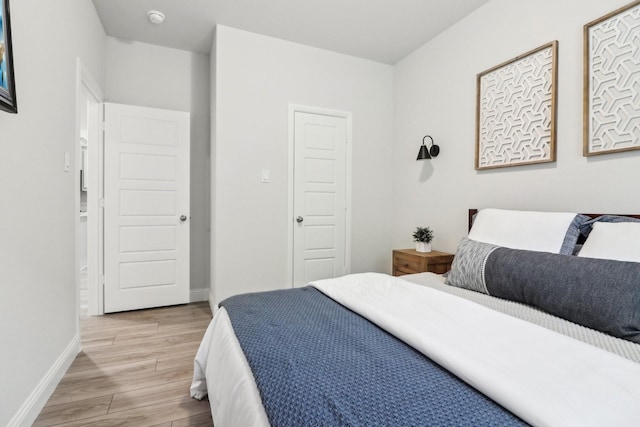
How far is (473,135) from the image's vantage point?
2.72m

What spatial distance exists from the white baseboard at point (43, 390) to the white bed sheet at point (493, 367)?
0.85m

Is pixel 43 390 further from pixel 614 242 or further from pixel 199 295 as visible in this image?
pixel 614 242

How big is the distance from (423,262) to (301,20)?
7.76ft

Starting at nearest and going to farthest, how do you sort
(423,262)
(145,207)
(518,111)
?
(518,111)
(423,262)
(145,207)

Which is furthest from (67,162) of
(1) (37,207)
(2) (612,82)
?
(2) (612,82)

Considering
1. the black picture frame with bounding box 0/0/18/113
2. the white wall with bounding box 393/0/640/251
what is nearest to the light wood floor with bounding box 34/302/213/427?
the black picture frame with bounding box 0/0/18/113

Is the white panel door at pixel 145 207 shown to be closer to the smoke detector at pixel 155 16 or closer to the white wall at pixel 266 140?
the white wall at pixel 266 140

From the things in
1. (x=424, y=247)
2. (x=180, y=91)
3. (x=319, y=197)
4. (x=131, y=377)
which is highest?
(x=180, y=91)

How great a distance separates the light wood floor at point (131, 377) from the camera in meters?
1.63

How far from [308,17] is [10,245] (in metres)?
2.64

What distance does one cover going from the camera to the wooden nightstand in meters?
2.73

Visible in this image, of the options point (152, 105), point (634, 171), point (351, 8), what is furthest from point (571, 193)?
point (152, 105)

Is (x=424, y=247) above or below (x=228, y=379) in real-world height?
above

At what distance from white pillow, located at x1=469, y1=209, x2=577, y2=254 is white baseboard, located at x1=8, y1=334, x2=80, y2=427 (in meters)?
2.61
